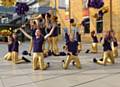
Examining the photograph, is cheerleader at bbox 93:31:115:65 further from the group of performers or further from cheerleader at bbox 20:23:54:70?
cheerleader at bbox 20:23:54:70

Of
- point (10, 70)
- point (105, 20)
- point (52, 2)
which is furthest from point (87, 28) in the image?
point (10, 70)

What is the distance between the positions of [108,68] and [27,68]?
10.6 ft

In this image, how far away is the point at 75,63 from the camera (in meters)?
15.4

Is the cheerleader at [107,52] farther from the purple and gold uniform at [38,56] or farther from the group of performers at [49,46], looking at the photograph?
the purple and gold uniform at [38,56]

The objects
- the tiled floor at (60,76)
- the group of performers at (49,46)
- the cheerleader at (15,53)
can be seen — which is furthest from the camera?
the cheerleader at (15,53)

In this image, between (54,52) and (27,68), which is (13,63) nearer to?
(27,68)

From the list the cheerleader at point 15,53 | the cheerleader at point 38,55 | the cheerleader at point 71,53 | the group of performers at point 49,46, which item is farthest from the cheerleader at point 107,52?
the cheerleader at point 15,53

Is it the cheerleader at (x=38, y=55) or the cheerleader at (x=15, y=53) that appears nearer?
the cheerleader at (x=38, y=55)

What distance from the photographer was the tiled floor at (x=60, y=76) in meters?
11.4

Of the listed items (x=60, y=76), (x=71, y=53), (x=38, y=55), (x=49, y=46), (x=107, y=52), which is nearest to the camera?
(x=60, y=76)

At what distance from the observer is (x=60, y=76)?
12961 mm

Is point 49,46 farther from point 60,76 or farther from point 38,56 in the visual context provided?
point 60,76

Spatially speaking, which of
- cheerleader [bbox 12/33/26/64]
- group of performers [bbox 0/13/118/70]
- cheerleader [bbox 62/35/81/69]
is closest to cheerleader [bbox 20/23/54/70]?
group of performers [bbox 0/13/118/70]

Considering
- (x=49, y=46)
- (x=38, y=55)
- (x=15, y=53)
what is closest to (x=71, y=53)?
(x=38, y=55)
